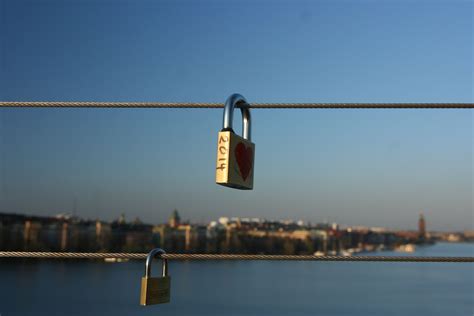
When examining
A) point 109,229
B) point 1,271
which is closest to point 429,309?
point 109,229

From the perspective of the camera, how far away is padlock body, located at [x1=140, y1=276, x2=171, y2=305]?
851 millimetres

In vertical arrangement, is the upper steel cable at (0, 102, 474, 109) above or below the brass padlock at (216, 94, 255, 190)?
above

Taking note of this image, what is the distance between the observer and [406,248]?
4359 centimetres

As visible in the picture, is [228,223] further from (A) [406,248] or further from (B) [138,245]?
(A) [406,248]

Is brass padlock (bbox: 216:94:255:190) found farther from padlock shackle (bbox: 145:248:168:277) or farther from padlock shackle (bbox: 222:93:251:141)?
padlock shackle (bbox: 145:248:168:277)

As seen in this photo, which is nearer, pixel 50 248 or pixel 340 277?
pixel 50 248

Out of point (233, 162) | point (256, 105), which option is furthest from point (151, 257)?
point (256, 105)

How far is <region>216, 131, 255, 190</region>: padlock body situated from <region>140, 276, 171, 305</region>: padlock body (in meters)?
0.20

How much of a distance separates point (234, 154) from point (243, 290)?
31134mm

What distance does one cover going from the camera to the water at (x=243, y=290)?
25562 mm

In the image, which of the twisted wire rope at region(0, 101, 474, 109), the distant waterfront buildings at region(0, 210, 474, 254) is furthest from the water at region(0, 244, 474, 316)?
the twisted wire rope at region(0, 101, 474, 109)

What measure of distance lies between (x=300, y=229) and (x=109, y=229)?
12.3 meters

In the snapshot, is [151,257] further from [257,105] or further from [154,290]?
[257,105]

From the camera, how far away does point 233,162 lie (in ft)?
2.90
